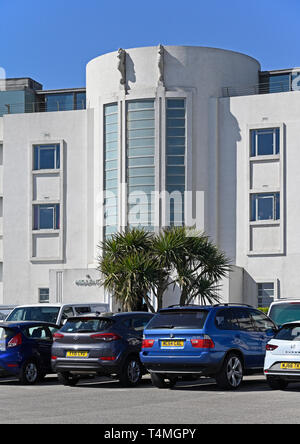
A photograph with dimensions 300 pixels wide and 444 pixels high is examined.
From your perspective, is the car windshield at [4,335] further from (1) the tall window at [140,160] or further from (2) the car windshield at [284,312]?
(1) the tall window at [140,160]

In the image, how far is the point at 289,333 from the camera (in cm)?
1642

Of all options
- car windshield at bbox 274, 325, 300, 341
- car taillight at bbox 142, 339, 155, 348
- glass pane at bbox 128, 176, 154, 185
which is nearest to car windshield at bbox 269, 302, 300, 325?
car windshield at bbox 274, 325, 300, 341

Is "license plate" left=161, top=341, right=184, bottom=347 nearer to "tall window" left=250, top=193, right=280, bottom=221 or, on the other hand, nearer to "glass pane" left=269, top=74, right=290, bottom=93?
"tall window" left=250, top=193, right=280, bottom=221

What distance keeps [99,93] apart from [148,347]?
99.9 feet

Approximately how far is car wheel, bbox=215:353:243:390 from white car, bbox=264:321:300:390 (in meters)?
0.82

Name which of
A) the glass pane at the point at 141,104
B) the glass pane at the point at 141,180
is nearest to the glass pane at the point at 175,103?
the glass pane at the point at 141,104

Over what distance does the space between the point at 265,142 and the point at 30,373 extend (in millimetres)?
27771

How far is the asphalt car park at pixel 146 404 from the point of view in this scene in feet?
40.3

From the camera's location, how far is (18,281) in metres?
47.5

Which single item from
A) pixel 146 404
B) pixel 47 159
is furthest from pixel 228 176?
pixel 146 404

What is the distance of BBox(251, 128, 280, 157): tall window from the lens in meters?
44.0

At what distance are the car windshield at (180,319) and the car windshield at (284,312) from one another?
457 cm
